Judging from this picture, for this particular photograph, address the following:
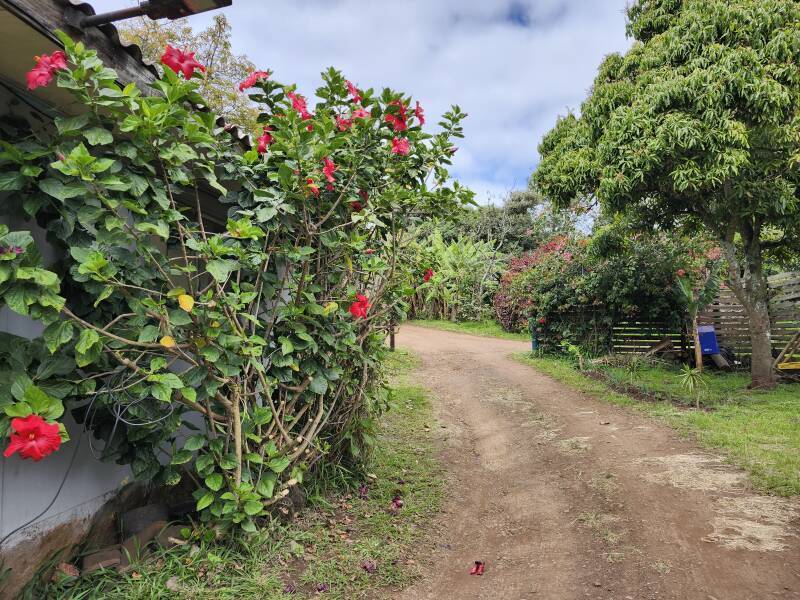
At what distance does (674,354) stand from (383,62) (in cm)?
841

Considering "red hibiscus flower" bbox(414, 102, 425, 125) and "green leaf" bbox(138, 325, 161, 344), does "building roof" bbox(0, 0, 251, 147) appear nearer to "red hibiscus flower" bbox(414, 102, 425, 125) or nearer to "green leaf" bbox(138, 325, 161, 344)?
"green leaf" bbox(138, 325, 161, 344)

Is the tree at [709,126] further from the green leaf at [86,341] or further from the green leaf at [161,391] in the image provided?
the green leaf at [86,341]

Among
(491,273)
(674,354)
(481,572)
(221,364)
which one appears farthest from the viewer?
(491,273)

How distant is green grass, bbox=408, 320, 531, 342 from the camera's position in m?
17.1

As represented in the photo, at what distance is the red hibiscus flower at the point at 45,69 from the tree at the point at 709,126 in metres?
6.52

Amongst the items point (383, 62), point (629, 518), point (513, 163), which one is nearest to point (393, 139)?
point (629, 518)

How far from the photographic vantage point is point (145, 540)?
303 cm

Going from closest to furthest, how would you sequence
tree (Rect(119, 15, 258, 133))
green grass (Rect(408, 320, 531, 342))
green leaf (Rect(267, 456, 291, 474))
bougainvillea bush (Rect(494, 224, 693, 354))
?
1. green leaf (Rect(267, 456, 291, 474))
2. bougainvillea bush (Rect(494, 224, 693, 354))
3. tree (Rect(119, 15, 258, 133))
4. green grass (Rect(408, 320, 531, 342))

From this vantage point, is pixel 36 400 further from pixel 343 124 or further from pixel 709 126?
pixel 709 126

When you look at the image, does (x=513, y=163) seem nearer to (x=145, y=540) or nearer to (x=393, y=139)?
(x=393, y=139)

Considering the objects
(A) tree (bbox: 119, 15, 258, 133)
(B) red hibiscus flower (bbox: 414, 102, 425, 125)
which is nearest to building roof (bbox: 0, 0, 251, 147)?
(B) red hibiscus flower (bbox: 414, 102, 425, 125)

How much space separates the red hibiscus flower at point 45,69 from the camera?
195 centimetres

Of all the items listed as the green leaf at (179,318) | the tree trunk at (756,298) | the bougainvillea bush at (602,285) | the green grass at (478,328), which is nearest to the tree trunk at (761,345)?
the tree trunk at (756,298)

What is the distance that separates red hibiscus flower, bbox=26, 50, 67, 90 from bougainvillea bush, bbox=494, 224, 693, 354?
9.28 metres
